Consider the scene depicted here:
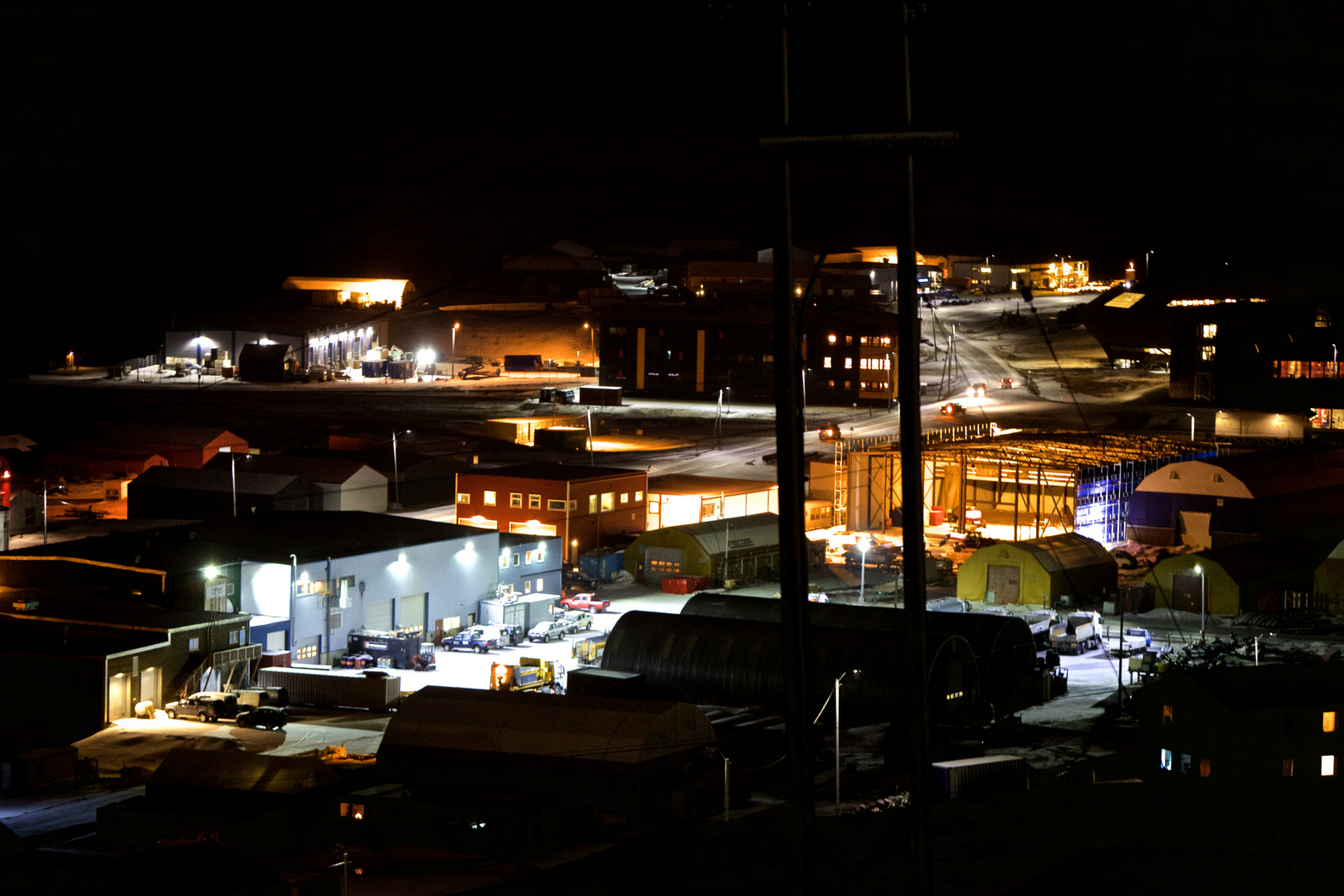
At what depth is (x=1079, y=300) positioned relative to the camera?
62.6 m

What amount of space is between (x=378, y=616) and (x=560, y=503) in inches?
226

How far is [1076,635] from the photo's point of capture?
16281mm

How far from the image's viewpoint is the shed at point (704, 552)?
2025cm

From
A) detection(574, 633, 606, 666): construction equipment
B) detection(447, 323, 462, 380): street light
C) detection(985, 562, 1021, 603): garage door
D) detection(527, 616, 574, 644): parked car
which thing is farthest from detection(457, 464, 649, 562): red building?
detection(447, 323, 462, 380): street light

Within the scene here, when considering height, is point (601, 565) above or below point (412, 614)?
above

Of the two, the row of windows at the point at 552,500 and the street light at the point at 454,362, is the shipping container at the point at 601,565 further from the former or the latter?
the street light at the point at 454,362

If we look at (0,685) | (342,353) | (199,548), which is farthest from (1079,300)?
(0,685)

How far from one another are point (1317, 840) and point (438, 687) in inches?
316

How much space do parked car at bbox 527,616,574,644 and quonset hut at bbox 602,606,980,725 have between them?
7.68 feet

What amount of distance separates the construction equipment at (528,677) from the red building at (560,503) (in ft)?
22.7

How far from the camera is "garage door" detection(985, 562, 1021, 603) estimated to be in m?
18.6

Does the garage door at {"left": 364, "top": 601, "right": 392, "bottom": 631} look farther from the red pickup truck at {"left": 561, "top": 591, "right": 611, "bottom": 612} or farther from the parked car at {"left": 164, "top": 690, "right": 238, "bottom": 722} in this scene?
the parked car at {"left": 164, "top": 690, "right": 238, "bottom": 722}

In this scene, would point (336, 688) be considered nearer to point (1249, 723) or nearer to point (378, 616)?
point (378, 616)

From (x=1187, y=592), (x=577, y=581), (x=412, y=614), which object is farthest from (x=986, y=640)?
(x=577, y=581)
